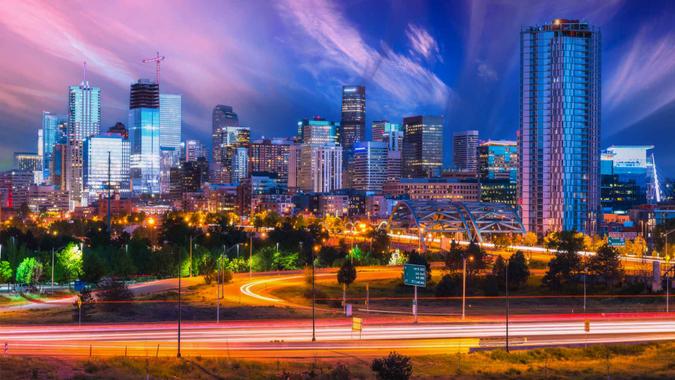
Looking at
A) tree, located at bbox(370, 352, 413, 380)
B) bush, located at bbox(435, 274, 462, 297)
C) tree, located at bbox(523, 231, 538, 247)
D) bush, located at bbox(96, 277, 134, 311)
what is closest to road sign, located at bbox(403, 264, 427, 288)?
bush, located at bbox(435, 274, 462, 297)

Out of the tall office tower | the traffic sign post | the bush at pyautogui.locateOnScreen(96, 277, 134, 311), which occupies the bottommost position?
the bush at pyautogui.locateOnScreen(96, 277, 134, 311)

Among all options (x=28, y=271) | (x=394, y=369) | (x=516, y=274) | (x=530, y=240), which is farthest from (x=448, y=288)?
(x=530, y=240)

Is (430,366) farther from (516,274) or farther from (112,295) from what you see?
(516,274)

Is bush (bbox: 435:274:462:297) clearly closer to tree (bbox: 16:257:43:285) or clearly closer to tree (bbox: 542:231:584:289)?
tree (bbox: 542:231:584:289)

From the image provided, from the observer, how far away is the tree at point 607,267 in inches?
3300

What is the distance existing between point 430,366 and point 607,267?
4782 centimetres

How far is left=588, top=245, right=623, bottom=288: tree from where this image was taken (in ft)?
275

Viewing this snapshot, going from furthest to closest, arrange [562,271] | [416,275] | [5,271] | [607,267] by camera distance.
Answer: [5,271] < [562,271] < [607,267] < [416,275]

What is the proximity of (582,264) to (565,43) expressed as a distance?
104 m

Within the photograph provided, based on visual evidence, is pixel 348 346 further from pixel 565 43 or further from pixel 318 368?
pixel 565 43

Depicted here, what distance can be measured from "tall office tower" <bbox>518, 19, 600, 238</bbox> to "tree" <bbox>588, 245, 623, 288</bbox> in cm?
9619

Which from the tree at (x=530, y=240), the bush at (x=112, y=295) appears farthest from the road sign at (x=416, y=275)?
the tree at (x=530, y=240)

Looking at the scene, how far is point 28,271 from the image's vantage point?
84875mm

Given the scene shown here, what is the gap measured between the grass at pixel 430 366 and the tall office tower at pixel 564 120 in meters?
135
